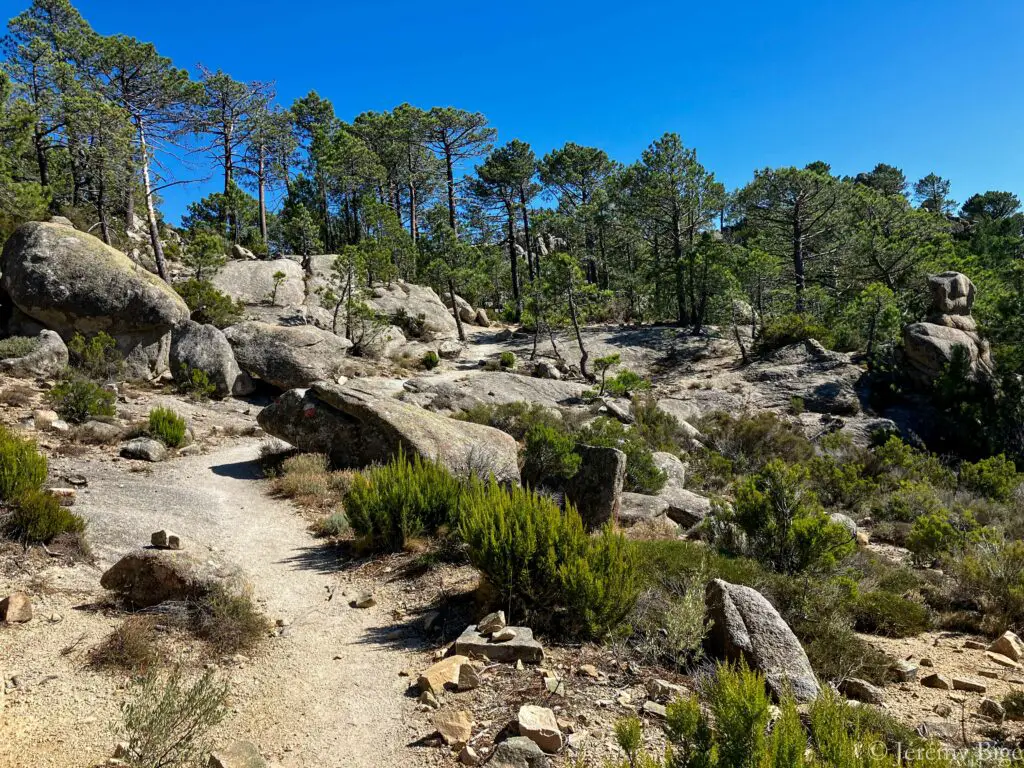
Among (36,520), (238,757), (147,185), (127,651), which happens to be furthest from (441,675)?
(147,185)

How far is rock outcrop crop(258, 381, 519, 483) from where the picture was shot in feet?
35.3

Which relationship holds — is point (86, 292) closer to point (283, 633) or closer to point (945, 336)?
point (283, 633)

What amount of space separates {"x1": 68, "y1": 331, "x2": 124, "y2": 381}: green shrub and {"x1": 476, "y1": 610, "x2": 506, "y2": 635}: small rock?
15.9 meters

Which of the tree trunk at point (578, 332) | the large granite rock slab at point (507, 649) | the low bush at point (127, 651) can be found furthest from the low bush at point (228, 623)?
the tree trunk at point (578, 332)

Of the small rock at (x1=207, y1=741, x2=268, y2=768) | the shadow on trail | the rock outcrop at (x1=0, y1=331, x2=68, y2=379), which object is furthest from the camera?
the rock outcrop at (x1=0, y1=331, x2=68, y2=379)

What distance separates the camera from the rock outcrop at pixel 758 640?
14.1 feet

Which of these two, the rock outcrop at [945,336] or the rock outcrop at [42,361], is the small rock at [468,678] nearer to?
the rock outcrop at [42,361]

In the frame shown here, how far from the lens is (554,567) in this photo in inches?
208

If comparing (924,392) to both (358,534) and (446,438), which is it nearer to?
(446,438)

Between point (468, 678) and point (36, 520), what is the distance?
496 cm

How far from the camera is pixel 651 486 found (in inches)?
460

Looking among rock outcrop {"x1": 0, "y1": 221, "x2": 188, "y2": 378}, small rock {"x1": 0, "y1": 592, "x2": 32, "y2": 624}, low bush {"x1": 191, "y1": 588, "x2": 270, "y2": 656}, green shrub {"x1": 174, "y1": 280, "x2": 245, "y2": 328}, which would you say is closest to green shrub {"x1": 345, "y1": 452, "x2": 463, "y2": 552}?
low bush {"x1": 191, "y1": 588, "x2": 270, "y2": 656}

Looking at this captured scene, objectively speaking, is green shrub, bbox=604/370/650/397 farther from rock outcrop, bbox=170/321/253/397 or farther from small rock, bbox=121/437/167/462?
small rock, bbox=121/437/167/462

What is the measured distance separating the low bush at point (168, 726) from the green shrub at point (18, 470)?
432cm
